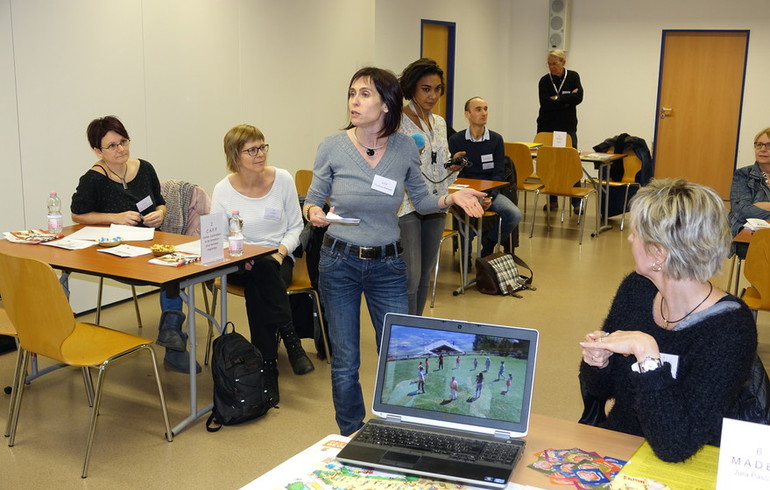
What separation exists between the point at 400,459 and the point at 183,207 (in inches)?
122

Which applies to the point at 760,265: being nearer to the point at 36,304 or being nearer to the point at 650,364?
the point at 650,364

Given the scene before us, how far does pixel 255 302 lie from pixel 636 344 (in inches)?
95.6

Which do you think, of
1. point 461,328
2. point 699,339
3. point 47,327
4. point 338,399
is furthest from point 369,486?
point 47,327

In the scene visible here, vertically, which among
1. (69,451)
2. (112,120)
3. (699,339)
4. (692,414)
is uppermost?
(112,120)

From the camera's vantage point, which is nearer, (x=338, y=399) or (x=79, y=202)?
(x=338, y=399)

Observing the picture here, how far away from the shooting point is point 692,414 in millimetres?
1717

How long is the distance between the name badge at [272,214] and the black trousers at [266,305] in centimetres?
32

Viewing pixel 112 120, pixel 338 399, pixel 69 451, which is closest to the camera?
pixel 338 399

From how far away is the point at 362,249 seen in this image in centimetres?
278

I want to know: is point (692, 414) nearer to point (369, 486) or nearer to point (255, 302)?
point (369, 486)

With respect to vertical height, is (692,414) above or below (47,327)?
above

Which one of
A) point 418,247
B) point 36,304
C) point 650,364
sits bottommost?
point 36,304

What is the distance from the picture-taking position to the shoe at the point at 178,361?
419 cm

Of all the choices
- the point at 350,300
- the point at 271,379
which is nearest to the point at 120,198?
the point at 271,379
